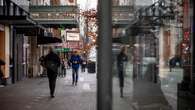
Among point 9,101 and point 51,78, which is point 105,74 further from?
point 51,78

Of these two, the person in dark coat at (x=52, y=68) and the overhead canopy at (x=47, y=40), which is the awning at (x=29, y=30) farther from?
the person in dark coat at (x=52, y=68)

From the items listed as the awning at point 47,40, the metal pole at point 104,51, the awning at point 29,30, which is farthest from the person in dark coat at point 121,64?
the awning at point 47,40

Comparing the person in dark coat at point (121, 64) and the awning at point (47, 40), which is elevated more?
the awning at point (47, 40)

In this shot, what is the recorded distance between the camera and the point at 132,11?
259 inches

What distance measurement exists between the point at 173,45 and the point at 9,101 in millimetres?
12428

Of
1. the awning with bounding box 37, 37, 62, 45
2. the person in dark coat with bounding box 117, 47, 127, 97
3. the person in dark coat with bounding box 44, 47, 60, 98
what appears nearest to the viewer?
the person in dark coat with bounding box 117, 47, 127, 97

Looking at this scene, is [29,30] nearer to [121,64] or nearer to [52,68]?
[52,68]

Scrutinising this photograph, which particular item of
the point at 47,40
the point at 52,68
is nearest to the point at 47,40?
the point at 47,40

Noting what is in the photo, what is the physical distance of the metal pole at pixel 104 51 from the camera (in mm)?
5703

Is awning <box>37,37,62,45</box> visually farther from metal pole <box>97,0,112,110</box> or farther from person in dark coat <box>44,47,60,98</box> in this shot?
metal pole <box>97,0,112,110</box>

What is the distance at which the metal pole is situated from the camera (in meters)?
5.70

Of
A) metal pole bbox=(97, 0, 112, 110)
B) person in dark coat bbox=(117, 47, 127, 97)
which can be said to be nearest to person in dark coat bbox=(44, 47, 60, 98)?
person in dark coat bbox=(117, 47, 127, 97)

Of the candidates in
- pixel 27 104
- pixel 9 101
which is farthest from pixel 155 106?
pixel 9 101

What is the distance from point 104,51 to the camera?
18.7ft
